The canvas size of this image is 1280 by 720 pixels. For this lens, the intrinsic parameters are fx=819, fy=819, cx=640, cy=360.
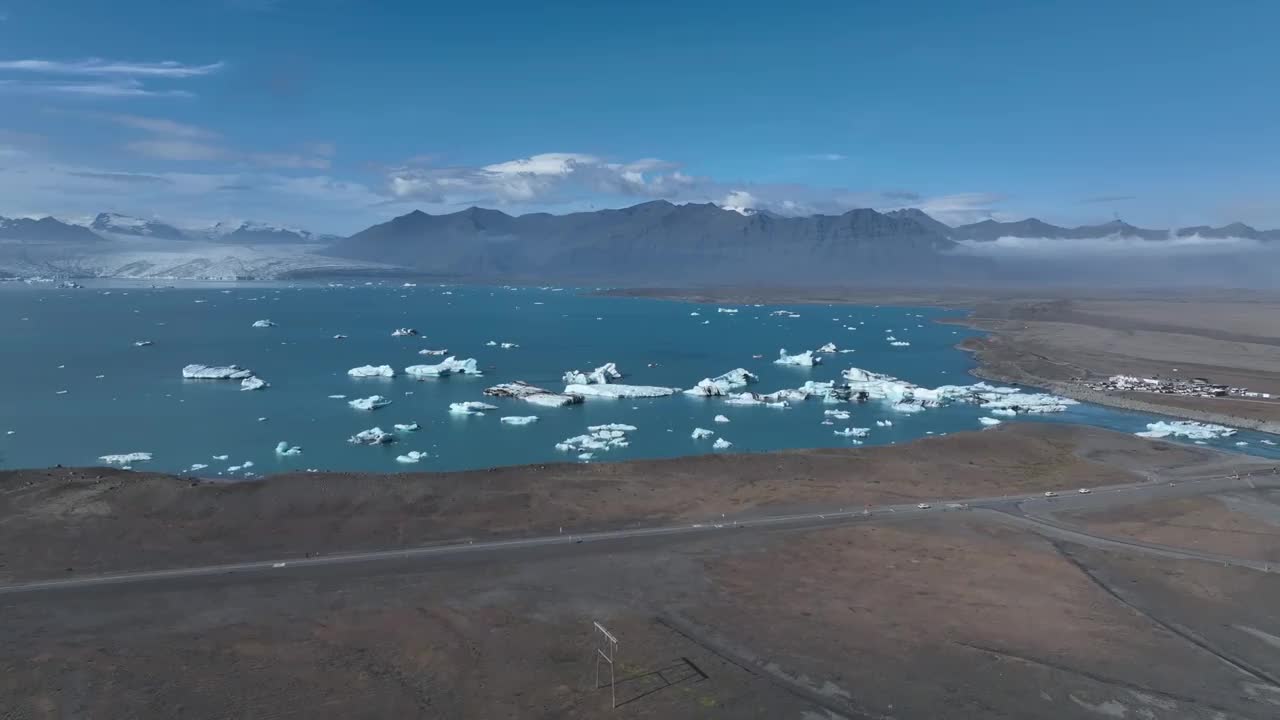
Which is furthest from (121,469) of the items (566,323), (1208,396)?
(566,323)

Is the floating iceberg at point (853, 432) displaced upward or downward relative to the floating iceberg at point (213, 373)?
downward

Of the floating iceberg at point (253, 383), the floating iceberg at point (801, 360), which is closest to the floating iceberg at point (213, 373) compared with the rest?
the floating iceberg at point (253, 383)

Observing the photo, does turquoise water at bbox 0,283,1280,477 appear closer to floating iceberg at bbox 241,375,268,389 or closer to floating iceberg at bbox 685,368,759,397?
floating iceberg at bbox 241,375,268,389

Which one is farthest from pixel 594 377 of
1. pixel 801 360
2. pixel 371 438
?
pixel 801 360

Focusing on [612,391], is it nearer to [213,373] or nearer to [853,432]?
[853,432]

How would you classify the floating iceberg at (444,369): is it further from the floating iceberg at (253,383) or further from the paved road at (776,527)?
the paved road at (776,527)

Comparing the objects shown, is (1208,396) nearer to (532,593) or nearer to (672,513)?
(672,513)
